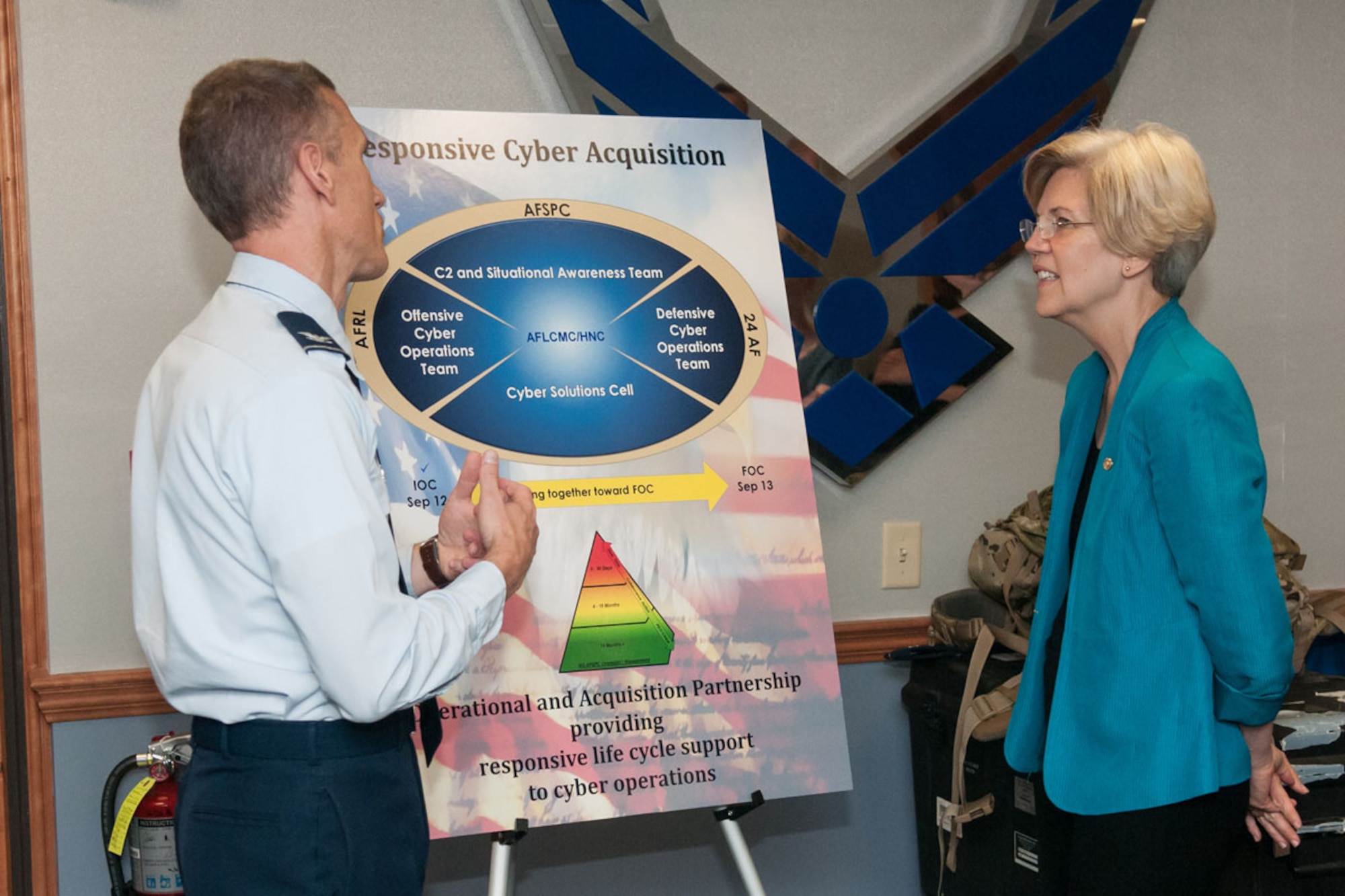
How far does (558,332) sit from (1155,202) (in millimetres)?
911

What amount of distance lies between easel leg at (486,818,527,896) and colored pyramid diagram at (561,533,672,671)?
0.25 m

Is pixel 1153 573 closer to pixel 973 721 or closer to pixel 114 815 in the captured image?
pixel 973 721

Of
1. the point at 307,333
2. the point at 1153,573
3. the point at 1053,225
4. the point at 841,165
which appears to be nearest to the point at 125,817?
the point at 307,333

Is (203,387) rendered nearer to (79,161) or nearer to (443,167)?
(443,167)

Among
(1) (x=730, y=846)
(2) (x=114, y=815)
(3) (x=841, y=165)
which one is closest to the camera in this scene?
(1) (x=730, y=846)

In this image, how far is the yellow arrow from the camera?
1.83 m

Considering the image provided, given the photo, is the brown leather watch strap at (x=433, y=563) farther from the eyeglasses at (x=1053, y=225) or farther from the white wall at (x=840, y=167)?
the eyeglasses at (x=1053, y=225)

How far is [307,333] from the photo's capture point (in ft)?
4.08

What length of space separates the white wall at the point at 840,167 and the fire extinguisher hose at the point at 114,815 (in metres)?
0.19

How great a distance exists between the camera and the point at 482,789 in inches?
69.1

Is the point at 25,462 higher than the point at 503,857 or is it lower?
higher

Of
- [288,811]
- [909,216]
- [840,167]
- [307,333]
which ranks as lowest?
[288,811]

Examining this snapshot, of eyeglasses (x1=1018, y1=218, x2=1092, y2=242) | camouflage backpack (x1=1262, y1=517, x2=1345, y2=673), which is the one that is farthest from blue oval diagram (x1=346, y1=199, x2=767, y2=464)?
camouflage backpack (x1=1262, y1=517, x2=1345, y2=673)

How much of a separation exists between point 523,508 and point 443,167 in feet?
2.34
